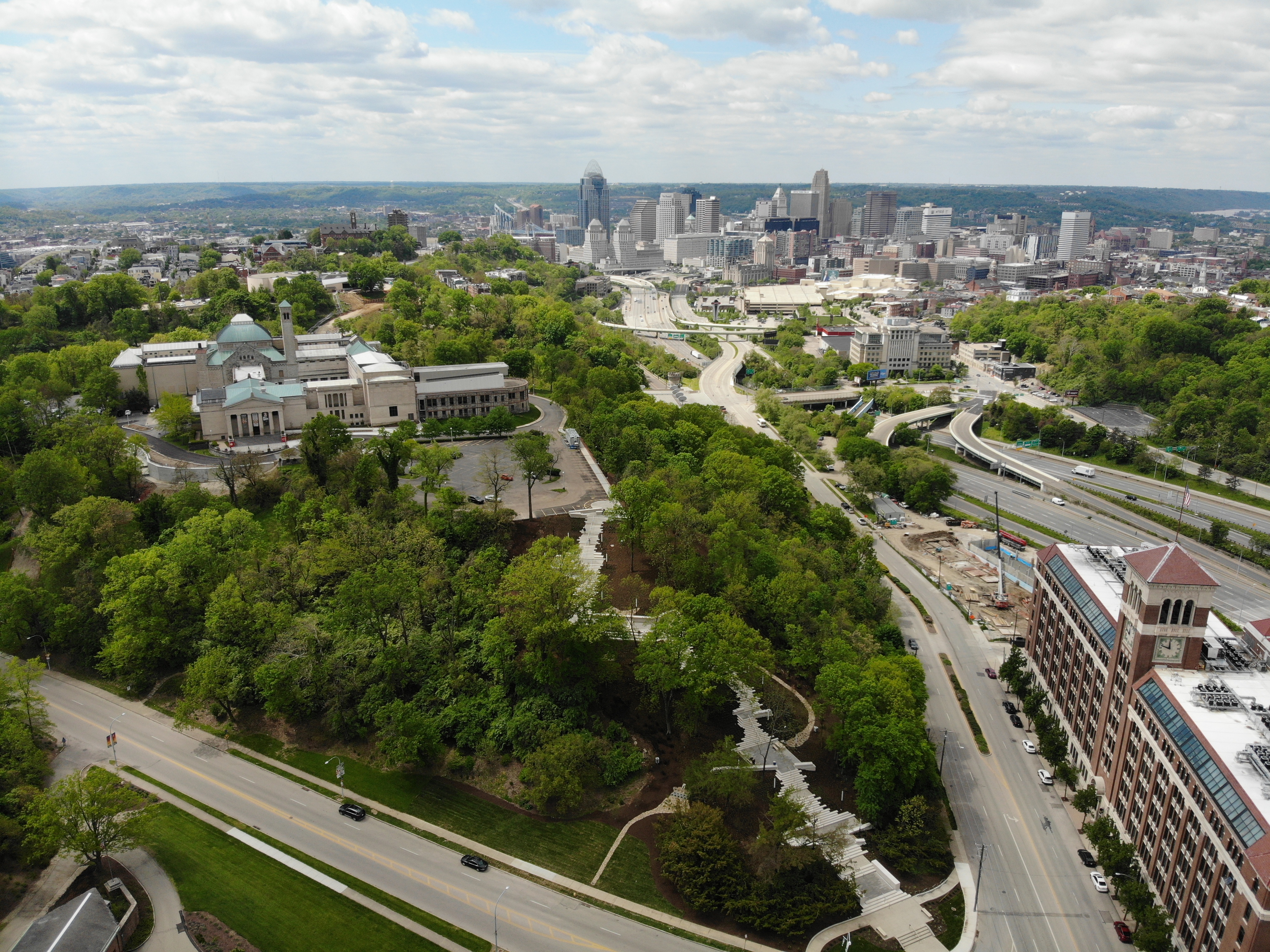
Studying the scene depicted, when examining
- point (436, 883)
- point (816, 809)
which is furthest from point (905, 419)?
point (436, 883)

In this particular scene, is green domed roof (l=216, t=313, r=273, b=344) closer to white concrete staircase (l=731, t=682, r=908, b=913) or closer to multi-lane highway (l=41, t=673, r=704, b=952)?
multi-lane highway (l=41, t=673, r=704, b=952)

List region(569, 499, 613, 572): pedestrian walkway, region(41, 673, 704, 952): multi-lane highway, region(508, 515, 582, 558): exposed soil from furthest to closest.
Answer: region(508, 515, 582, 558): exposed soil → region(569, 499, 613, 572): pedestrian walkway → region(41, 673, 704, 952): multi-lane highway

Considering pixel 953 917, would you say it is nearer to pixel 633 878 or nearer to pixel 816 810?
pixel 816 810

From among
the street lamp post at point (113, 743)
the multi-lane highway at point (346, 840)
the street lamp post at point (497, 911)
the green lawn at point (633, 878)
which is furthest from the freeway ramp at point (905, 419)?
the street lamp post at point (113, 743)

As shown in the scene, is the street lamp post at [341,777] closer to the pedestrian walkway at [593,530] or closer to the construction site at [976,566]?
the pedestrian walkway at [593,530]

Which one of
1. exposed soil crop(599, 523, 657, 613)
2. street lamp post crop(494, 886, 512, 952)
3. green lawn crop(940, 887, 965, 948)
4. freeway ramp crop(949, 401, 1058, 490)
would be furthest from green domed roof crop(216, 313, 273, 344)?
freeway ramp crop(949, 401, 1058, 490)

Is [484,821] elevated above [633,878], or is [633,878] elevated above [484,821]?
[484,821]

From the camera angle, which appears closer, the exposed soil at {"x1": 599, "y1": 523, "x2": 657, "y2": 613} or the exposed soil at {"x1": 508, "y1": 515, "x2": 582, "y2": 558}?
the exposed soil at {"x1": 599, "y1": 523, "x2": 657, "y2": 613}

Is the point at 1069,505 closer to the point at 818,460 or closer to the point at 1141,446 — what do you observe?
the point at 1141,446
